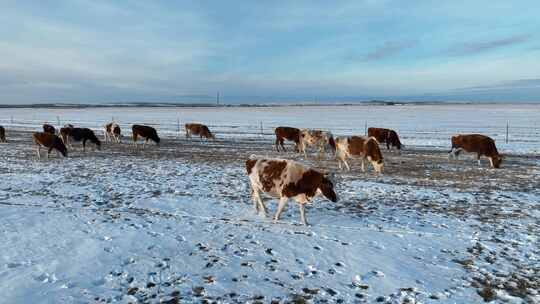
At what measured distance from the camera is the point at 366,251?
7.06 metres

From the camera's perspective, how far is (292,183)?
8539 mm

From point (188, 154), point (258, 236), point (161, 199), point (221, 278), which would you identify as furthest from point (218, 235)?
point (188, 154)

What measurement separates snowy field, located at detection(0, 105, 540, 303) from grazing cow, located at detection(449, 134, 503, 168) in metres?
3.06

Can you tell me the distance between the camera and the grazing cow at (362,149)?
1485cm

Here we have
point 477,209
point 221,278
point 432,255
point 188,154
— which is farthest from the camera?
point 188,154

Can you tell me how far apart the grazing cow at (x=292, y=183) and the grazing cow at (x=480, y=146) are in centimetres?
1101

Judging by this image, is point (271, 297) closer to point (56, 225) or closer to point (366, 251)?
point (366, 251)

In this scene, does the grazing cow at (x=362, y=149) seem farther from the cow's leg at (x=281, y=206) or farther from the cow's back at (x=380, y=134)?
the cow's leg at (x=281, y=206)

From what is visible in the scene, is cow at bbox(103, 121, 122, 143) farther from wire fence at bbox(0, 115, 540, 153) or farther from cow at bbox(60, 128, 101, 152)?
wire fence at bbox(0, 115, 540, 153)

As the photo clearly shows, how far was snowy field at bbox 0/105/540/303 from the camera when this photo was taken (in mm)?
5598

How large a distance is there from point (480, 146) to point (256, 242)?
527 inches

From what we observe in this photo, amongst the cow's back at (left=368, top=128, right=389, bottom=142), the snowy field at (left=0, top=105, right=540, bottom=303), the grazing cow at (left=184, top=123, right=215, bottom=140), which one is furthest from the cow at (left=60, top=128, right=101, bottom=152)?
the cow's back at (left=368, top=128, right=389, bottom=142)

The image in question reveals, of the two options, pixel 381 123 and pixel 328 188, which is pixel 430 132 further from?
pixel 328 188

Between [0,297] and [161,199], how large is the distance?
5.29 metres
